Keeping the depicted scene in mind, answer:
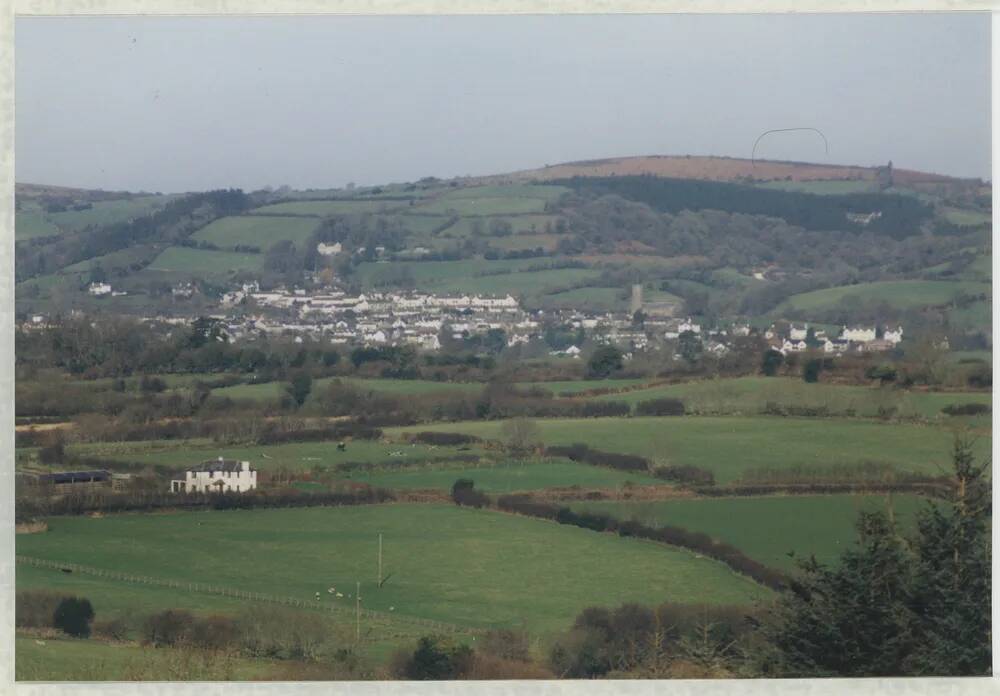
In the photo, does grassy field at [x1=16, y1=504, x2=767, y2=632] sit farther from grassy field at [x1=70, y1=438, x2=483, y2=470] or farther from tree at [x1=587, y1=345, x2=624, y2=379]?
tree at [x1=587, y1=345, x2=624, y2=379]

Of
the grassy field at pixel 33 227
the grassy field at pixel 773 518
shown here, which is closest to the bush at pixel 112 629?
the grassy field at pixel 773 518

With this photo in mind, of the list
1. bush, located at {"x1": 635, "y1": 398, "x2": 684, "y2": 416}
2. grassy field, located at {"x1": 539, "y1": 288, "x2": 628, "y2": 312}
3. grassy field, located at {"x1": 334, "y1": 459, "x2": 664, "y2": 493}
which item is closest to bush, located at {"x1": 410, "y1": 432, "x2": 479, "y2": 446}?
grassy field, located at {"x1": 334, "y1": 459, "x2": 664, "y2": 493}

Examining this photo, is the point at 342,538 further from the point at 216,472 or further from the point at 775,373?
the point at 775,373

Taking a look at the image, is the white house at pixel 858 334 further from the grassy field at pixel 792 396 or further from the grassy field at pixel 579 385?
the grassy field at pixel 579 385

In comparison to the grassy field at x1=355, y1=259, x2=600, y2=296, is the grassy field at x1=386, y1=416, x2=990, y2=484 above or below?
below

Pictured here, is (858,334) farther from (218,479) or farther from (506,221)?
(218,479)

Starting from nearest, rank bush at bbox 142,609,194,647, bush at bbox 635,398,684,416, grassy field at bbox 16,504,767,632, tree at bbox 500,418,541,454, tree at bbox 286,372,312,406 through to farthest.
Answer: bush at bbox 142,609,194,647 → grassy field at bbox 16,504,767,632 → tree at bbox 500,418,541,454 → bush at bbox 635,398,684,416 → tree at bbox 286,372,312,406
